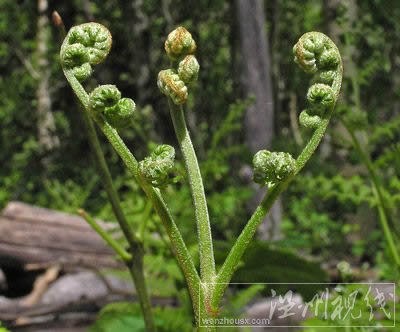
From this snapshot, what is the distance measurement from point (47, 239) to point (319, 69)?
380cm

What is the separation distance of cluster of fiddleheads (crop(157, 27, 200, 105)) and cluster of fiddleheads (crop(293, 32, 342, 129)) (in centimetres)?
15

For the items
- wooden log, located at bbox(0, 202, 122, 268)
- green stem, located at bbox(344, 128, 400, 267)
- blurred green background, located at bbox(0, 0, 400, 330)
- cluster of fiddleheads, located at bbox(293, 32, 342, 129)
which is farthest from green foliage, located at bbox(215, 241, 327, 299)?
wooden log, located at bbox(0, 202, 122, 268)

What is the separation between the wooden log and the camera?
439 centimetres

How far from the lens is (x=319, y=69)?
93cm

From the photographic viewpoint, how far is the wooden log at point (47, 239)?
439 cm

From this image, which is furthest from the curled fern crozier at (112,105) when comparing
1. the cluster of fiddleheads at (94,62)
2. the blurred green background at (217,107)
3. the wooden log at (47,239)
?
the wooden log at (47,239)

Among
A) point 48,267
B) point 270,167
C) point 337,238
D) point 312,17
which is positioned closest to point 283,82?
point 312,17

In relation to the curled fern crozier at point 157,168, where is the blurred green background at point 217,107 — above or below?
below

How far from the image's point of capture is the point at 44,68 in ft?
29.5

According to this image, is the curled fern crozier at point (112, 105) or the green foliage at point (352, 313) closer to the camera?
the curled fern crozier at point (112, 105)

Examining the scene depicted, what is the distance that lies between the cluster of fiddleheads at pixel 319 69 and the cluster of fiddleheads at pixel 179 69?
152mm

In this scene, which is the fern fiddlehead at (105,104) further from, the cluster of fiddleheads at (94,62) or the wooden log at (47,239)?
the wooden log at (47,239)

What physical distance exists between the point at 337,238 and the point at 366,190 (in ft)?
14.9

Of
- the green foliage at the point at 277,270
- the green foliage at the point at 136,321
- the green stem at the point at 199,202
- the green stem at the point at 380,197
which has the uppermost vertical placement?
the green stem at the point at 199,202
